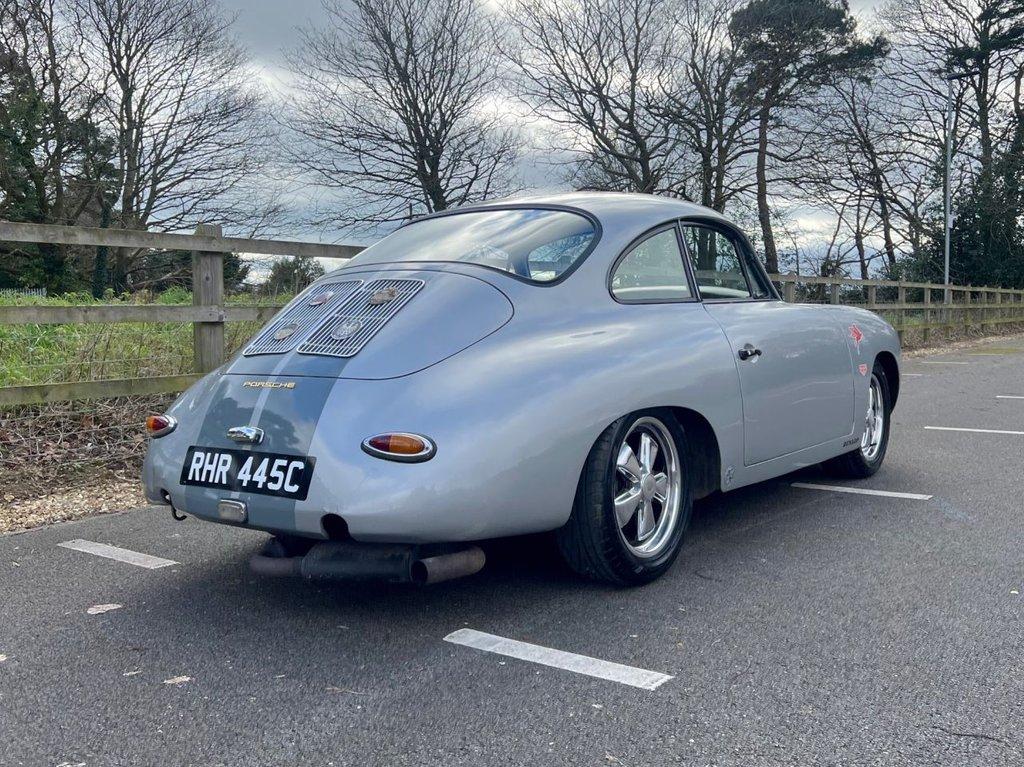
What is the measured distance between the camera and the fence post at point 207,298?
5918 millimetres

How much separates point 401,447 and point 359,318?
2.40ft

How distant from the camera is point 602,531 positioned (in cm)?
319

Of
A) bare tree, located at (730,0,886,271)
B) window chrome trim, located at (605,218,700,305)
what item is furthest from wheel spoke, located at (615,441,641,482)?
bare tree, located at (730,0,886,271)

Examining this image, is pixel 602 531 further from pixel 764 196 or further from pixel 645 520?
pixel 764 196

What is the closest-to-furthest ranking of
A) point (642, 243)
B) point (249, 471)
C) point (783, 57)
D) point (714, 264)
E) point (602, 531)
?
point (249, 471) → point (602, 531) → point (642, 243) → point (714, 264) → point (783, 57)

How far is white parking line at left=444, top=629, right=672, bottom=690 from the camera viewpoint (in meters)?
2.62

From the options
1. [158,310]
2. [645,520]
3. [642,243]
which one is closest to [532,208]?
[642,243]

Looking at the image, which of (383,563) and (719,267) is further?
(719,267)

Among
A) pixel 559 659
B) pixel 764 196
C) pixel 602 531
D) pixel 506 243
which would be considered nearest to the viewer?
pixel 559 659

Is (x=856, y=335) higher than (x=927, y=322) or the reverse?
the reverse

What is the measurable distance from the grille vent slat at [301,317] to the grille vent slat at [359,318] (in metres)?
0.05

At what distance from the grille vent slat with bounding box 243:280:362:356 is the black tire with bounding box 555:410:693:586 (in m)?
1.14

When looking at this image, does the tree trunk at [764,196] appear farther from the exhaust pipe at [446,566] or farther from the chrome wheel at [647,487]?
the exhaust pipe at [446,566]

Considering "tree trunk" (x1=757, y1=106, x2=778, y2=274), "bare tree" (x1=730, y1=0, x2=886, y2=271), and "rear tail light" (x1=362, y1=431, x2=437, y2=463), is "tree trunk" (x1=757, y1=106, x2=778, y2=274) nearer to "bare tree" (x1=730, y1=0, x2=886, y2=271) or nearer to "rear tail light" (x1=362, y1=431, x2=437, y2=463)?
"bare tree" (x1=730, y1=0, x2=886, y2=271)
